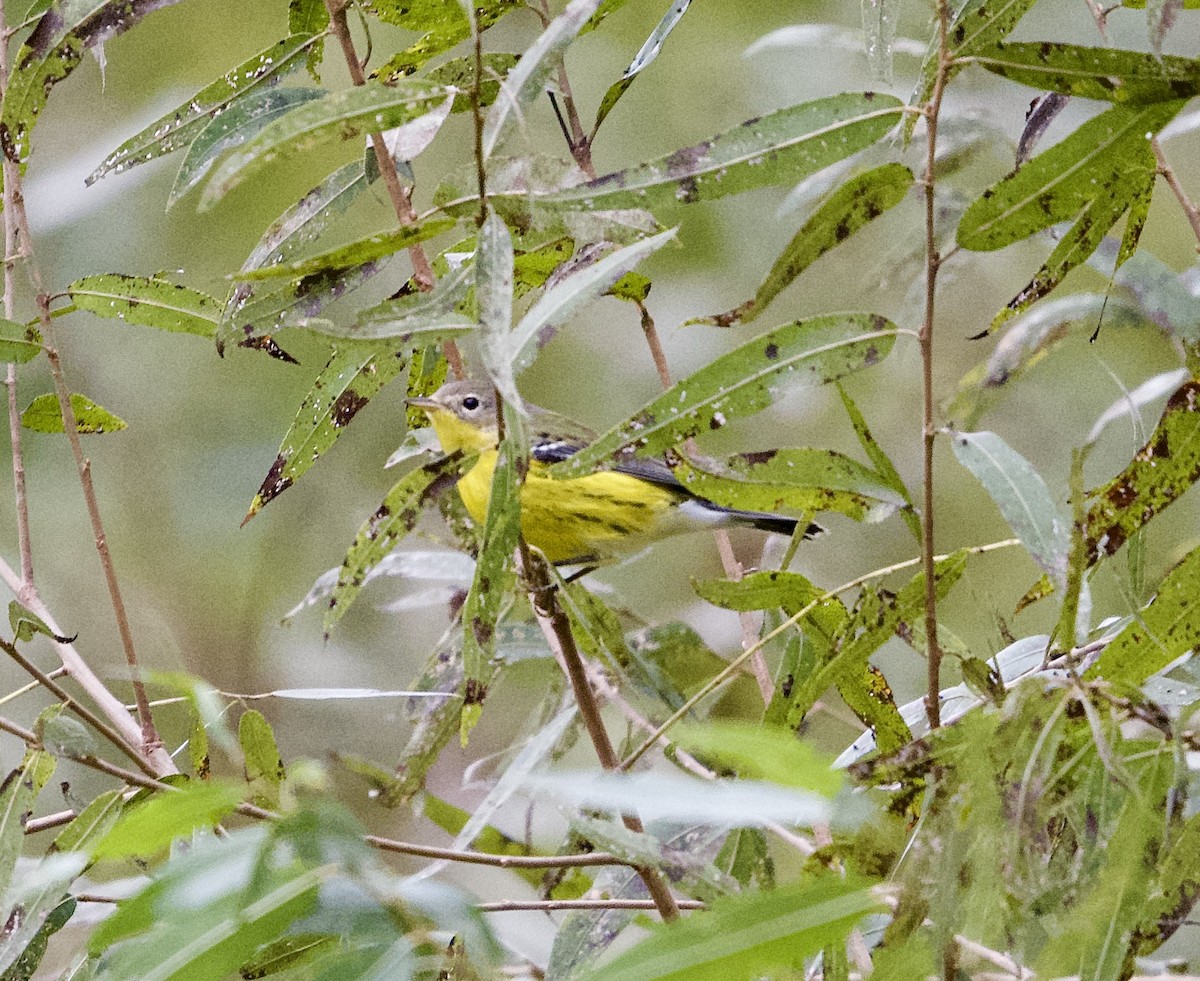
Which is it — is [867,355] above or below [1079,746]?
above

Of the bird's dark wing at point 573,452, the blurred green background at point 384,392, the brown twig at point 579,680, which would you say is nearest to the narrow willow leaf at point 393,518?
the brown twig at point 579,680

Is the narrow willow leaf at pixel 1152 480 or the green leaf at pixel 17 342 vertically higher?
the green leaf at pixel 17 342

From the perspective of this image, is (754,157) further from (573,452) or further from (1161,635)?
(573,452)

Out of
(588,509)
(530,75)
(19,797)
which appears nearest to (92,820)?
(19,797)

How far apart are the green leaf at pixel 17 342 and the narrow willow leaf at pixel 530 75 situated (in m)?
0.55

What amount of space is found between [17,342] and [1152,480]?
92 centimetres

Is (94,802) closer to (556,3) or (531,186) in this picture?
(531,186)

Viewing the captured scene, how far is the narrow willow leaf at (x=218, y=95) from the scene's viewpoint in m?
1.05

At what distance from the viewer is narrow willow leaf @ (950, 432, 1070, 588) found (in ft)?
2.84

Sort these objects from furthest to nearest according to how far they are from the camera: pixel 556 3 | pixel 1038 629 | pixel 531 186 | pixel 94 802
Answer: pixel 556 3 → pixel 1038 629 → pixel 94 802 → pixel 531 186

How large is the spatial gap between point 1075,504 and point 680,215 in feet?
7.25

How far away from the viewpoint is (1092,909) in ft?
2.39

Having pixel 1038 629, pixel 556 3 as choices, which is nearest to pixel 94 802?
pixel 1038 629

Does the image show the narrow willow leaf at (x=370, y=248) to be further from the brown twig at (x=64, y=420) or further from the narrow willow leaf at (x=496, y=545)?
the brown twig at (x=64, y=420)
